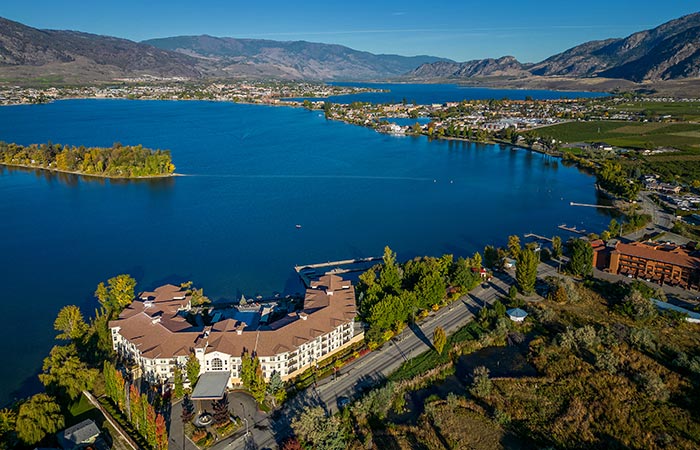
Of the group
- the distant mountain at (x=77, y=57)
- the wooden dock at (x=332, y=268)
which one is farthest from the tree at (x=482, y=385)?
the distant mountain at (x=77, y=57)

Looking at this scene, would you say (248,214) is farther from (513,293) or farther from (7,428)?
(7,428)

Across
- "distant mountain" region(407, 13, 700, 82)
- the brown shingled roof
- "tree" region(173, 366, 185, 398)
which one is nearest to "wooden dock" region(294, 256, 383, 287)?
"tree" region(173, 366, 185, 398)

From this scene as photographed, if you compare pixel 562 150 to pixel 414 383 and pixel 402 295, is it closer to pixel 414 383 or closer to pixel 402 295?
pixel 402 295

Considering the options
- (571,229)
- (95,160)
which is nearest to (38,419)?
(571,229)

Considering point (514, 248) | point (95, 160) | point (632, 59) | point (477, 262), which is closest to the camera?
point (477, 262)

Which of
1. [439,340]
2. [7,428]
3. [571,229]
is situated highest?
[571,229]

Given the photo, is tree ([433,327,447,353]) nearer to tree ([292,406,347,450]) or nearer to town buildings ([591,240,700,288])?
tree ([292,406,347,450])

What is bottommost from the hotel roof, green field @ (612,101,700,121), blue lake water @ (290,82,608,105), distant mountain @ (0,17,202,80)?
the hotel roof
